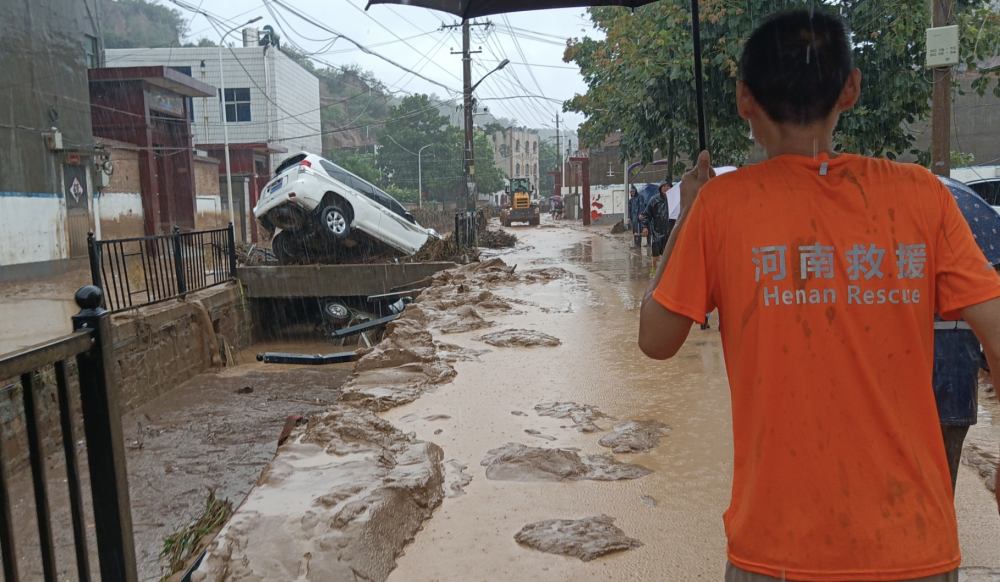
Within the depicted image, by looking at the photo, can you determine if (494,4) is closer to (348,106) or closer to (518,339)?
(518,339)

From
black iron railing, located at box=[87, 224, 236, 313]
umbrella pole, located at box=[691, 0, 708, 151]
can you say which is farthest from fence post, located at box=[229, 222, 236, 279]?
umbrella pole, located at box=[691, 0, 708, 151]

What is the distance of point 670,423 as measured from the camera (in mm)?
4559

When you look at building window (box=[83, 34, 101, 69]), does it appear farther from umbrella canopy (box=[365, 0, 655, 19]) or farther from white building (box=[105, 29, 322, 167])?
umbrella canopy (box=[365, 0, 655, 19])

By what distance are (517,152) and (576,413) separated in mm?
98668

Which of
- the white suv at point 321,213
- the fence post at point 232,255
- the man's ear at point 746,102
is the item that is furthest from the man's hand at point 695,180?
the white suv at point 321,213

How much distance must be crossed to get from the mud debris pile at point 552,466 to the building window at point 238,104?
34224 millimetres

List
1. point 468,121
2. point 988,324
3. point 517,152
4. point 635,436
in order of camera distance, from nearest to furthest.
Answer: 1. point 988,324
2. point 635,436
3. point 468,121
4. point 517,152

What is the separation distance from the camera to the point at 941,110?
23.7 ft

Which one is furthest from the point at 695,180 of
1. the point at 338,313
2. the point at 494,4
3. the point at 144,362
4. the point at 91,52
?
the point at 91,52

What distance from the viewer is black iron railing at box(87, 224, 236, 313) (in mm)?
9344

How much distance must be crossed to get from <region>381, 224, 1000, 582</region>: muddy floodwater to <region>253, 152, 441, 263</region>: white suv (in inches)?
298

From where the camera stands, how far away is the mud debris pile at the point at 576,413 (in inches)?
178

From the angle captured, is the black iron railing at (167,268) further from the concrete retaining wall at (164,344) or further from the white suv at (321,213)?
the white suv at (321,213)

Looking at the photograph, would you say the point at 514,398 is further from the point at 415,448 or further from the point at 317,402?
the point at 317,402
